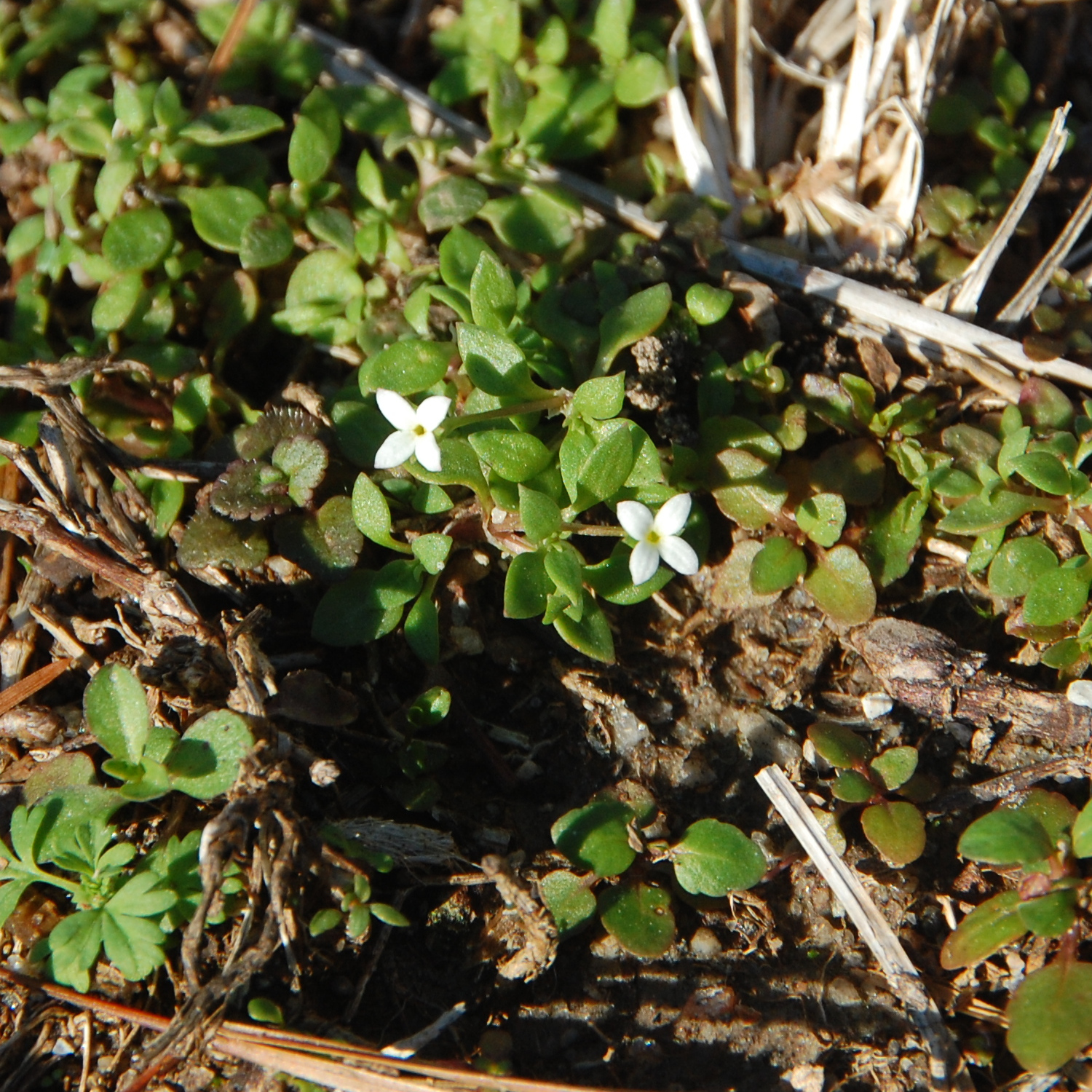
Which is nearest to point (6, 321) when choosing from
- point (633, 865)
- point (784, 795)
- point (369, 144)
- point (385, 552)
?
point (369, 144)

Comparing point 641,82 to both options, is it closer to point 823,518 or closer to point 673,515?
point 823,518

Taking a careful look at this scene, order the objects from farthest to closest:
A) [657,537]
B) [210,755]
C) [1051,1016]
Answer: [657,537], [210,755], [1051,1016]

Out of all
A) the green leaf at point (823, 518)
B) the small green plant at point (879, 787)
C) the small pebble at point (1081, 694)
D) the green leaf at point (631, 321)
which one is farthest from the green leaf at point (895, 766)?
the green leaf at point (631, 321)

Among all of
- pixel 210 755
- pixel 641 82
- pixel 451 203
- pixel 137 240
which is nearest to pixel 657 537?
pixel 210 755

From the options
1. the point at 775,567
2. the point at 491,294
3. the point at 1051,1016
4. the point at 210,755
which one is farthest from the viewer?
the point at 775,567

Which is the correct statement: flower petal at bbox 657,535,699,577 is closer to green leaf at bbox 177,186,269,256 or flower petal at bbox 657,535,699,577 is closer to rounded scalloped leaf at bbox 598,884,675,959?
rounded scalloped leaf at bbox 598,884,675,959

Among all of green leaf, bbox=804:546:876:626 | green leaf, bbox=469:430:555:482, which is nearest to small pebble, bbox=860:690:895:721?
green leaf, bbox=804:546:876:626
